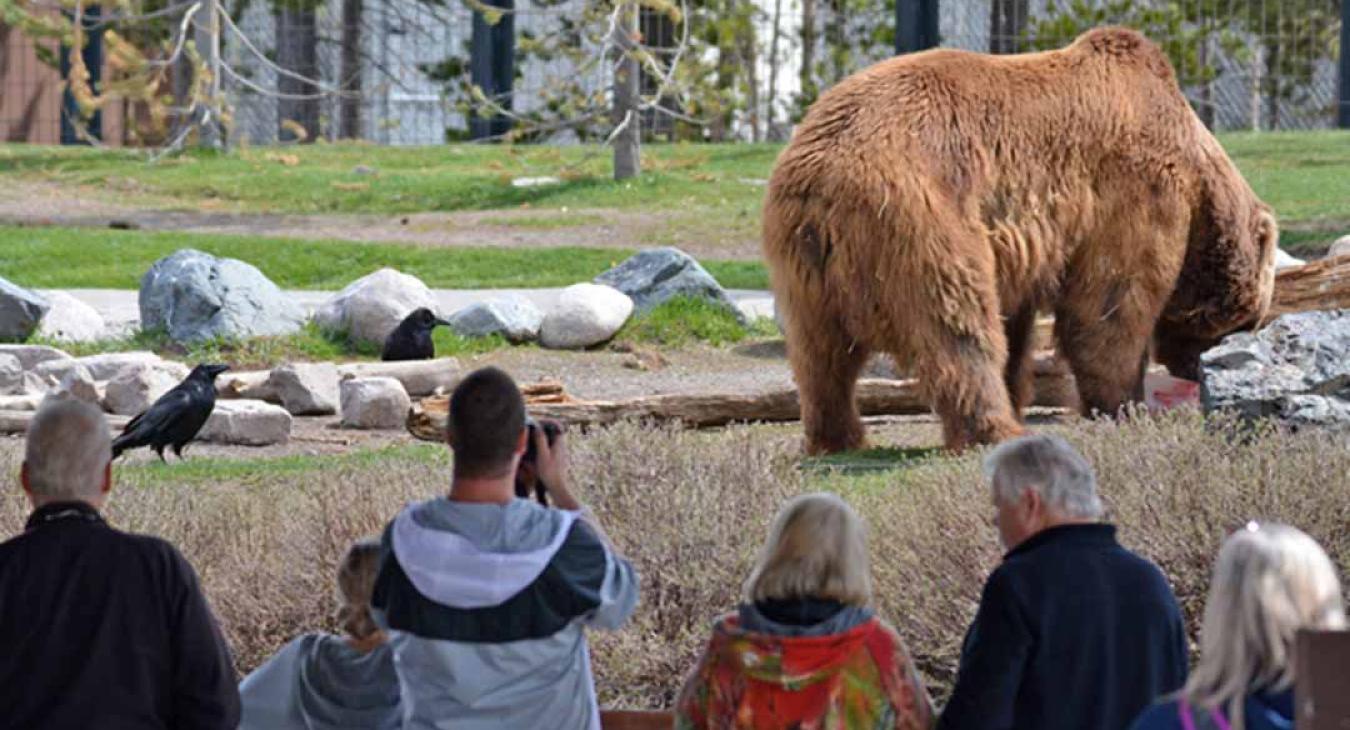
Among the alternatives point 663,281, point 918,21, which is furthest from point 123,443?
point 918,21

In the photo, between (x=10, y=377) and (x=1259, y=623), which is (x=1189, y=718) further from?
(x=10, y=377)

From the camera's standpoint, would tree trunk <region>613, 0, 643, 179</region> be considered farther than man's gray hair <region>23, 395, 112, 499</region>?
Yes

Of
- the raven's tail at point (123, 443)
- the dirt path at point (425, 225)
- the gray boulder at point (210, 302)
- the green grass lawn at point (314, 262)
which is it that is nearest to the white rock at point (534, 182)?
the dirt path at point (425, 225)

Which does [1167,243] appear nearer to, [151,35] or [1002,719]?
[1002,719]

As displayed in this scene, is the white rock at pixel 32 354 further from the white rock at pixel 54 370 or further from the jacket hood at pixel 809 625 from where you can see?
the jacket hood at pixel 809 625

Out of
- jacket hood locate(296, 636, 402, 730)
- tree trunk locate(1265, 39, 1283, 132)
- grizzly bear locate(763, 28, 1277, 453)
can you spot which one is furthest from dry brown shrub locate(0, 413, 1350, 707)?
tree trunk locate(1265, 39, 1283, 132)

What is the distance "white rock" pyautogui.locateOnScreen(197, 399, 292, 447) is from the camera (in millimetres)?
12500

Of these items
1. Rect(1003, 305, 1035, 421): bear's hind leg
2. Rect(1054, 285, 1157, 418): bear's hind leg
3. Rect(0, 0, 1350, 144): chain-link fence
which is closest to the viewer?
Rect(1054, 285, 1157, 418): bear's hind leg

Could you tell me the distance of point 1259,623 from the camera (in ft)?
13.7

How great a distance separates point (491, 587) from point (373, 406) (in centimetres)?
830

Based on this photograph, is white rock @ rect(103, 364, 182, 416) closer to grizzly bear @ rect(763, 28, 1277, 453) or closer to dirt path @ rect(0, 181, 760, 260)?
grizzly bear @ rect(763, 28, 1277, 453)

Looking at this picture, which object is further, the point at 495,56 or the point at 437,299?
the point at 495,56

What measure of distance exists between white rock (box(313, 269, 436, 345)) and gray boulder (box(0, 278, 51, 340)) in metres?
1.98

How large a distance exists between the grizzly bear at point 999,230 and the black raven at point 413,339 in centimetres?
421
